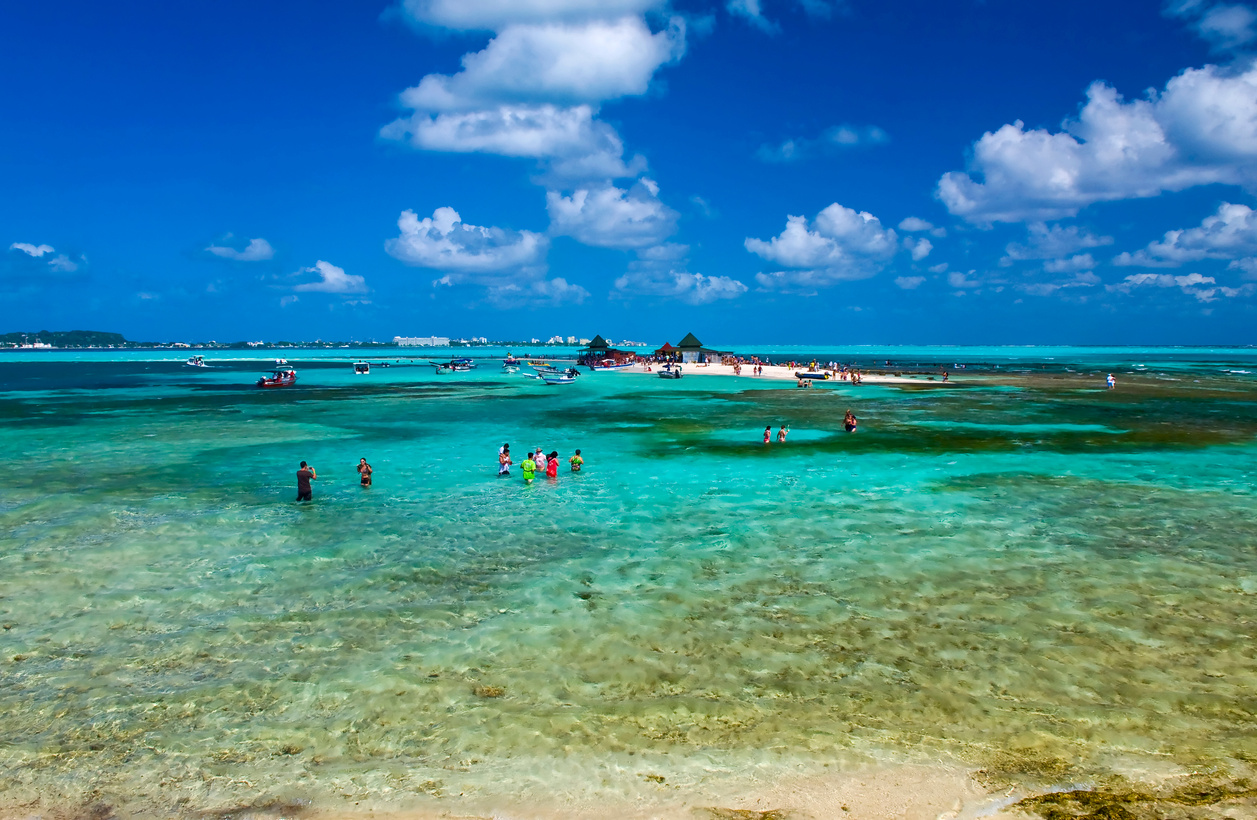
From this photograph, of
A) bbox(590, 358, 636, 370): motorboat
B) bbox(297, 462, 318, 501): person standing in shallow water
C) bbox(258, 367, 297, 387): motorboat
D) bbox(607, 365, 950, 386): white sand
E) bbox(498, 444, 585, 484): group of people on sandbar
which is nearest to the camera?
bbox(297, 462, 318, 501): person standing in shallow water

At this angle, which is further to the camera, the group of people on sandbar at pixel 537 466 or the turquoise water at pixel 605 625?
the group of people on sandbar at pixel 537 466

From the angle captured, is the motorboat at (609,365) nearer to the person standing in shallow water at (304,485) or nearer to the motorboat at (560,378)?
the motorboat at (560,378)

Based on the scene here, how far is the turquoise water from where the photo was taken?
862cm

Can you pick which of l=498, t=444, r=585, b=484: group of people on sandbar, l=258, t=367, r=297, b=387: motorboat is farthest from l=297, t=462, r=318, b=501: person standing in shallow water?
l=258, t=367, r=297, b=387: motorboat

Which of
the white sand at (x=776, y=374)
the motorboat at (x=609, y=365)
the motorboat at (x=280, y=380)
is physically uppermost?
the motorboat at (x=609, y=365)

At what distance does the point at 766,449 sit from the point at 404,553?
20.0 meters

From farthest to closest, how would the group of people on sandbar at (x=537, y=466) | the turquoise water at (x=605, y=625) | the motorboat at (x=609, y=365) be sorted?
the motorboat at (x=609, y=365), the group of people on sandbar at (x=537, y=466), the turquoise water at (x=605, y=625)

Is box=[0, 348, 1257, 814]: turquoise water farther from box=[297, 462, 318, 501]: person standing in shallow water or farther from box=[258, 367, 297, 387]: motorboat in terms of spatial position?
box=[258, 367, 297, 387]: motorboat

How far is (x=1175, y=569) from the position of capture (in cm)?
1530

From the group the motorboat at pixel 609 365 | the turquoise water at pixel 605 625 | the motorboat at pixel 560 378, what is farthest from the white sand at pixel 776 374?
the turquoise water at pixel 605 625

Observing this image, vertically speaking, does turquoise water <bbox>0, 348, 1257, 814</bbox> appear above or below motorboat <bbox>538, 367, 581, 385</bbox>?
below

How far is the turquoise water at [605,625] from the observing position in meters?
8.62

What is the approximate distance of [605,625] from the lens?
12.6 metres

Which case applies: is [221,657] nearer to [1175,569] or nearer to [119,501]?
[119,501]
